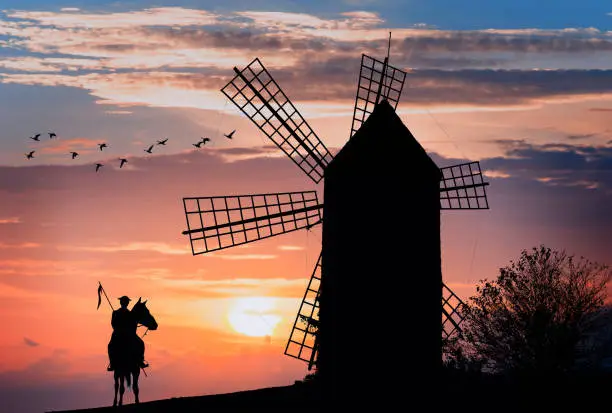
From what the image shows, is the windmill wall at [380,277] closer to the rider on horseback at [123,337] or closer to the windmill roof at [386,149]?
the windmill roof at [386,149]

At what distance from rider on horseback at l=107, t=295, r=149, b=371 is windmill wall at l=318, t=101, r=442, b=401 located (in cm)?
400

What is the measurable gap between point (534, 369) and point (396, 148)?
11.3 meters

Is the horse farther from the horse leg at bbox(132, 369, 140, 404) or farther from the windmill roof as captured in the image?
the windmill roof

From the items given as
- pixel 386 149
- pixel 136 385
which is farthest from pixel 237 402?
pixel 386 149

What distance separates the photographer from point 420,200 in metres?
20.8

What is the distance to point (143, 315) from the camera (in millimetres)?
21016

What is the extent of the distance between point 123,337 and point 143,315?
686 millimetres

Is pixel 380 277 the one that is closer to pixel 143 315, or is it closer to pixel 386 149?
pixel 386 149

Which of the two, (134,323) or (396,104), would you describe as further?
(396,104)

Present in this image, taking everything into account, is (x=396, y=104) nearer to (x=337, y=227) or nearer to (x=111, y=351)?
(x=337, y=227)

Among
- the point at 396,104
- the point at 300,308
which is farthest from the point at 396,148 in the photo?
the point at 300,308

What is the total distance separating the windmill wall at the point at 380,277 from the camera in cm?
2045

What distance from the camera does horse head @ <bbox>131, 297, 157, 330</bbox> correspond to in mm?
20969

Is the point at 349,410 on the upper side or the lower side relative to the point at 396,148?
lower
